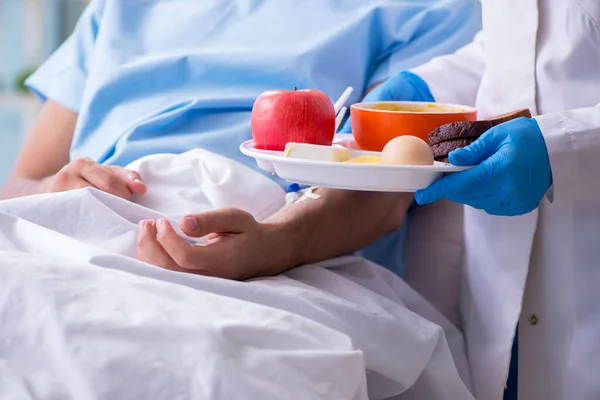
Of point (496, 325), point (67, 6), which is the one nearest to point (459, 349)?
point (496, 325)

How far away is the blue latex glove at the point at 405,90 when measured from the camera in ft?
4.15

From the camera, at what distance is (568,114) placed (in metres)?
0.98

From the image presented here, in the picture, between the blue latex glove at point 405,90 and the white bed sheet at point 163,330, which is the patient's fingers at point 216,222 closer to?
the white bed sheet at point 163,330

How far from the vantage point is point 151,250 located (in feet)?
3.10

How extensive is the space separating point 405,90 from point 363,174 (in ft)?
1.44

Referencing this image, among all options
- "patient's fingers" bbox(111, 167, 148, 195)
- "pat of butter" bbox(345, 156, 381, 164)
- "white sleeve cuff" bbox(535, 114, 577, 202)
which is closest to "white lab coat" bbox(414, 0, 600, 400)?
"white sleeve cuff" bbox(535, 114, 577, 202)

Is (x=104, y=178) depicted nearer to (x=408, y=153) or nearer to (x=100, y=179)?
(x=100, y=179)

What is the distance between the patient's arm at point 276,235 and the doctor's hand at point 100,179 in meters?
0.18

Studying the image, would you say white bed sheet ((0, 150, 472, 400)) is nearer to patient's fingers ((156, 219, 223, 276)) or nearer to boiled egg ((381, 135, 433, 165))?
patient's fingers ((156, 219, 223, 276))

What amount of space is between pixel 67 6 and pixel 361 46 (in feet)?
10.5

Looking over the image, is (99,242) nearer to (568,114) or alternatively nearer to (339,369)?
(339,369)

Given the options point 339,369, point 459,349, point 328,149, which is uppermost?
point 328,149

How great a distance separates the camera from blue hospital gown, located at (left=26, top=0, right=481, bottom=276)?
4.40 feet

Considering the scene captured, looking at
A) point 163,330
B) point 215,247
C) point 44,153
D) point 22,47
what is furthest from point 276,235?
point 22,47
